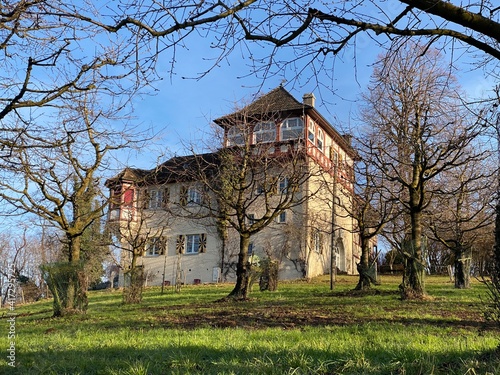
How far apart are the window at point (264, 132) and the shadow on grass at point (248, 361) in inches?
543

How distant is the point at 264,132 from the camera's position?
760 inches

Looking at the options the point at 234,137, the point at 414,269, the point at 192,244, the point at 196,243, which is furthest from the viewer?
the point at 192,244

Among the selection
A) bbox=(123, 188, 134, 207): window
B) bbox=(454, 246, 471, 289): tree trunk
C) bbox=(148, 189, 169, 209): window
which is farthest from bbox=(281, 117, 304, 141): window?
bbox=(454, 246, 471, 289): tree trunk

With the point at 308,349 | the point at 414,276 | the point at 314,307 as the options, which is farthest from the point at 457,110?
the point at 308,349

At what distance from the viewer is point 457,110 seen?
566 inches

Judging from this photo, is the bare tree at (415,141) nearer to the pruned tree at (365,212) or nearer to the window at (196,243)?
the pruned tree at (365,212)

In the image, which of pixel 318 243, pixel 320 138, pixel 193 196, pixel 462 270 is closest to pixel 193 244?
pixel 193 196

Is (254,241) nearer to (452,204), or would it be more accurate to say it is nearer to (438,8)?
(452,204)

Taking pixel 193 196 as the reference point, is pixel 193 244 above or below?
below

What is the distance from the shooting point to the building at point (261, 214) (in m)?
19.0

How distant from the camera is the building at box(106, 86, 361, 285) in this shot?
19.0 metres

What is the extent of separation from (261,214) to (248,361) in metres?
29.2

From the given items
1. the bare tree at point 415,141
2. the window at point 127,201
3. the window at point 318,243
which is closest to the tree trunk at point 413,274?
Result: the bare tree at point 415,141

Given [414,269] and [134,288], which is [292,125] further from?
[414,269]
